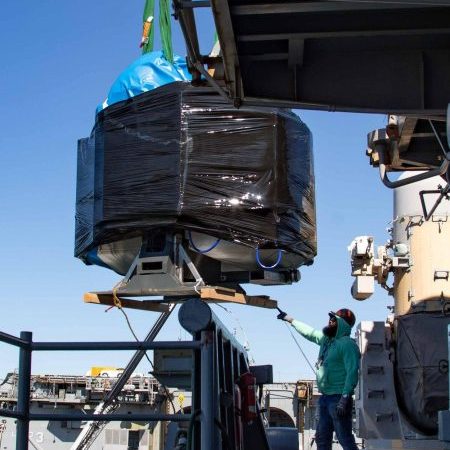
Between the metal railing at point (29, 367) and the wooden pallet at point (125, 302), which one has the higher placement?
the wooden pallet at point (125, 302)

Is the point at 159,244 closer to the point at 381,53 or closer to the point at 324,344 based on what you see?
the point at 324,344

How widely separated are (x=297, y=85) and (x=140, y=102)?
5.77ft

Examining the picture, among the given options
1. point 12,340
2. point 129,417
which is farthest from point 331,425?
point 12,340

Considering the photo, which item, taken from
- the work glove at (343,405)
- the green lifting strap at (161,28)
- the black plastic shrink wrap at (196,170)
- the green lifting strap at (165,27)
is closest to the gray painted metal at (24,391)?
the black plastic shrink wrap at (196,170)

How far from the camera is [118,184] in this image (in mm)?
7023

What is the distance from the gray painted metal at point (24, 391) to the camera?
178 inches

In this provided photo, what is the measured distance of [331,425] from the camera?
7.35 meters

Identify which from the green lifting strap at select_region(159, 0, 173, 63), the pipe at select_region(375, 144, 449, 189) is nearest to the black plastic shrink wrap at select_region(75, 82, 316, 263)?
the green lifting strap at select_region(159, 0, 173, 63)

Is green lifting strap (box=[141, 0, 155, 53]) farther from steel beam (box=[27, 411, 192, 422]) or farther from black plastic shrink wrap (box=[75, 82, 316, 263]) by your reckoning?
steel beam (box=[27, 411, 192, 422])

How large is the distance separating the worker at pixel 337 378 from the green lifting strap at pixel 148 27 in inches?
131

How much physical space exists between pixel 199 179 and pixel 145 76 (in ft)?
3.97

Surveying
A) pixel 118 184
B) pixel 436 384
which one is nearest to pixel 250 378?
pixel 118 184

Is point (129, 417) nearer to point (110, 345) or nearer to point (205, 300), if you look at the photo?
point (110, 345)

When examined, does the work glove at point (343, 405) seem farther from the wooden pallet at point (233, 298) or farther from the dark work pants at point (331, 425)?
the wooden pallet at point (233, 298)
